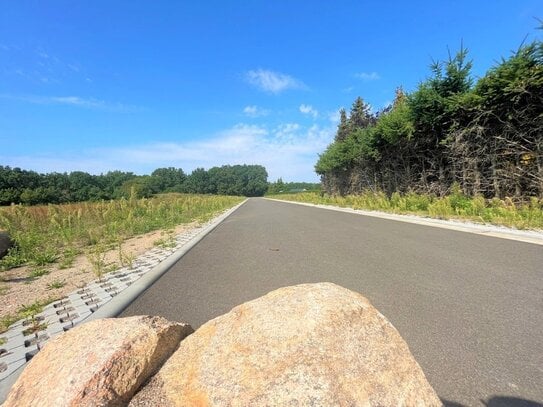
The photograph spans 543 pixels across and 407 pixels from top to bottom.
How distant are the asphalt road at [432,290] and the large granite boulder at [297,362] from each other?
1.01 m

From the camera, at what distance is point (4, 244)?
7574 mm

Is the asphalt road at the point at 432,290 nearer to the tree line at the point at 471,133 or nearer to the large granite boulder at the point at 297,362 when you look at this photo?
the large granite boulder at the point at 297,362

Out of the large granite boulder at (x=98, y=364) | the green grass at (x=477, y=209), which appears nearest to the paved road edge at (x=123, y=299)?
the large granite boulder at (x=98, y=364)

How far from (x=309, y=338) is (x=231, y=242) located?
300 inches

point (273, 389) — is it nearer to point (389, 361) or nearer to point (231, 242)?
point (389, 361)

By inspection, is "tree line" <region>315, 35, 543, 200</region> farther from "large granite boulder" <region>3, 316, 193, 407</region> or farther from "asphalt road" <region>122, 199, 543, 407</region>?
"large granite boulder" <region>3, 316, 193, 407</region>

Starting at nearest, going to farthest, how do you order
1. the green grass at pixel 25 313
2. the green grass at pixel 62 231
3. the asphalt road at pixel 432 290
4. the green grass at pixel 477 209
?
the asphalt road at pixel 432 290, the green grass at pixel 25 313, the green grass at pixel 62 231, the green grass at pixel 477 209

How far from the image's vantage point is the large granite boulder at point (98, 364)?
138 cm

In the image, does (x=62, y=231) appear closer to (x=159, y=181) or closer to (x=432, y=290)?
(x=432, y=290)

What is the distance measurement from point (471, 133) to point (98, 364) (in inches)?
581

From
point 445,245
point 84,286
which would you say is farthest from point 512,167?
point 84,286

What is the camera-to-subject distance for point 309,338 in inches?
54.5

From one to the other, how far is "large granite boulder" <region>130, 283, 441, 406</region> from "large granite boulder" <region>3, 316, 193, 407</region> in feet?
0.32

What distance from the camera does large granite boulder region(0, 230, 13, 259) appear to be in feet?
24.4
